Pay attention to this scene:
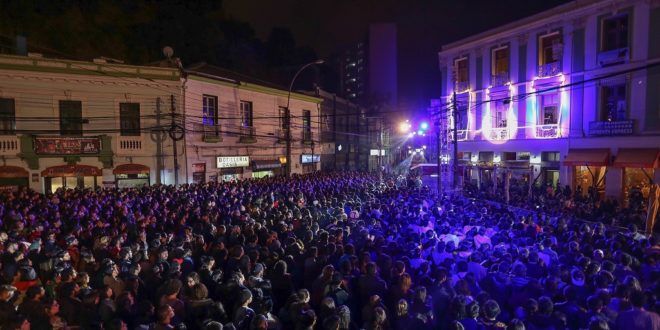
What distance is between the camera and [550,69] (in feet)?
77.1

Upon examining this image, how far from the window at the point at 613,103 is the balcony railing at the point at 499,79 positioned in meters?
5.72

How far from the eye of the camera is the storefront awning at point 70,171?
65.4ft

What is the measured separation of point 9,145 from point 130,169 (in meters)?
5.21

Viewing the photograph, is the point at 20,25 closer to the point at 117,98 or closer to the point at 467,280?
the point at 117,98

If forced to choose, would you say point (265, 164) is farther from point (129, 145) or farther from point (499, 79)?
point (499, 79)

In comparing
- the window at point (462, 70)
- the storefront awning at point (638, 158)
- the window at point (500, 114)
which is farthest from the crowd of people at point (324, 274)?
the window at point (462, 70)

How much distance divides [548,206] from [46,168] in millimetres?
22790

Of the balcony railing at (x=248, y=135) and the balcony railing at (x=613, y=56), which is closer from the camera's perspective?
the balcony railing at (x=613, y=56)

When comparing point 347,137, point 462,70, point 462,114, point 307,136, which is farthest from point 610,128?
point 347,137

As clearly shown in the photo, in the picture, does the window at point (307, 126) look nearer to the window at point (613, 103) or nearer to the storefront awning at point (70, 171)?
the storefront awning at point (70, 171)

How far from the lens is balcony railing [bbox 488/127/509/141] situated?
86.1 ft

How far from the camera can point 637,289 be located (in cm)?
587

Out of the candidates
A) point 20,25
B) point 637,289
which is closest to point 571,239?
point 637,289

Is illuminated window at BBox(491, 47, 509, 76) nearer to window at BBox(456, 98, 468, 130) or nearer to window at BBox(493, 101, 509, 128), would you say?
window at BBox(493, 101, 509, 128)
